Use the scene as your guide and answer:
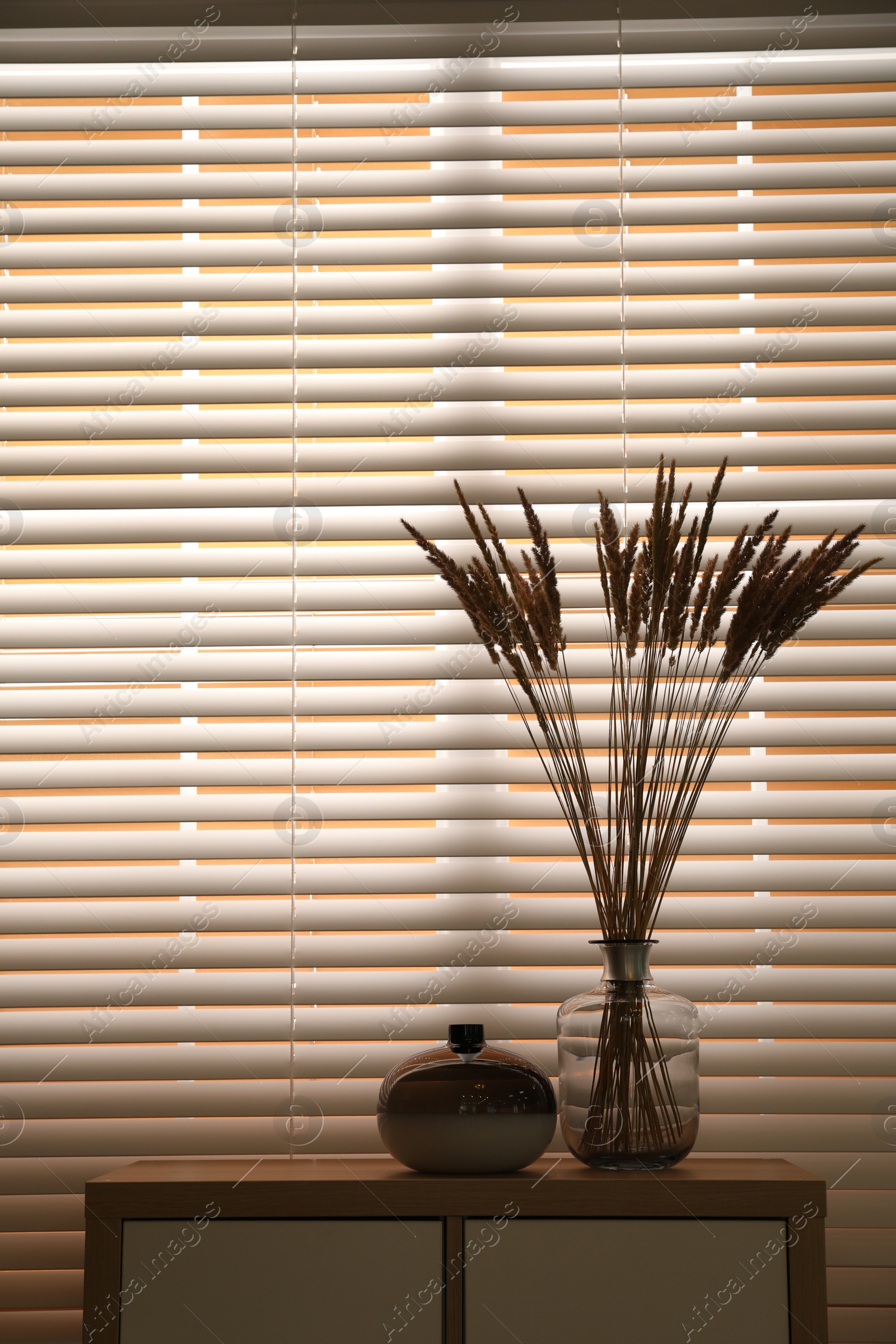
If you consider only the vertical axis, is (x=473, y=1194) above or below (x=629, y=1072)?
below

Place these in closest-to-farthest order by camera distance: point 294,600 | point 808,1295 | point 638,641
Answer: point 808,1295, point 638,641, point 294,600

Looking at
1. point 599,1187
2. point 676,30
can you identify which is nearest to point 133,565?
point 599,1187

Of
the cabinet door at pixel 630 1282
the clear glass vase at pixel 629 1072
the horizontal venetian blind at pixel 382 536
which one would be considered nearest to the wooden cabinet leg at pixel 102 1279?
the horizontal venetian blind at pixel 382 536

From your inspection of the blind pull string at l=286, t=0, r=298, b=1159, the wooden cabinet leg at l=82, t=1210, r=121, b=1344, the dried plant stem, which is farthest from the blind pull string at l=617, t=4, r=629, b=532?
the wooden cabinet leg at l=82, t=1210, r=121, b=1344

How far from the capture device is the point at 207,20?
5.40 feet

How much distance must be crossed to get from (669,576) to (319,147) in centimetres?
92

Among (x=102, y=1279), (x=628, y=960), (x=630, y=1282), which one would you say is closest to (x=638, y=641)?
(x=628, y=960)

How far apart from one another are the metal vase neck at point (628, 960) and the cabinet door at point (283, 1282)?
35cm

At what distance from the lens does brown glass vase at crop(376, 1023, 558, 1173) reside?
47.5 inches

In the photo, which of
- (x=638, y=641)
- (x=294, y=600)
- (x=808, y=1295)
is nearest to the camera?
(x=808, y=1295)

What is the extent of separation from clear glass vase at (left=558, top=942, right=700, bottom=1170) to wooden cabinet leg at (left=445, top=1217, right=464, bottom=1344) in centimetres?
18

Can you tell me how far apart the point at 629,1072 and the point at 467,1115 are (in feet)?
0.64

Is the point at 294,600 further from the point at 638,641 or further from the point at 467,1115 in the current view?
the point at 467,1115

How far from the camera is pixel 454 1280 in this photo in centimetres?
115
